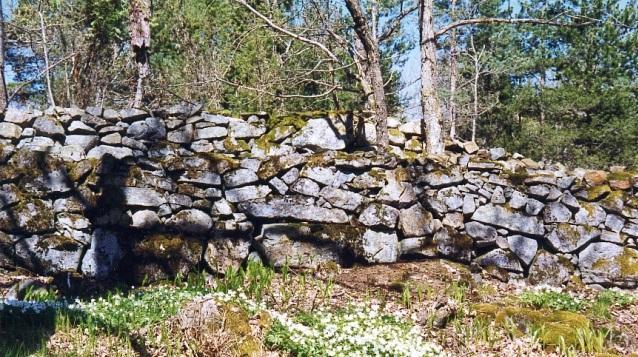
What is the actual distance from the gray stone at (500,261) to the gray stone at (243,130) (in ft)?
10.0

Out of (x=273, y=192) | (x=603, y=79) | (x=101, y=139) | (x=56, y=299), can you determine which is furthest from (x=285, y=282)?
(x=603, y=79)

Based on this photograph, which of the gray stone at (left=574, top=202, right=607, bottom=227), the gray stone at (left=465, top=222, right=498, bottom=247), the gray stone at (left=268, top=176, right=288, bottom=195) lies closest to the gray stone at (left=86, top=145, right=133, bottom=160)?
the gray stone at (left=268, top=176, right=288, bottom=195)

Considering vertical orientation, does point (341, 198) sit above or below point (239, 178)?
below

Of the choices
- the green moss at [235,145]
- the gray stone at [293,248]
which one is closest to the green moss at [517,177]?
the gray stone at [293,248]

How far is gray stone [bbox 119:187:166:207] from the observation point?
567 cm

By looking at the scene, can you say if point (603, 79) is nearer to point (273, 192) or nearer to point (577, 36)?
point (577, 36)

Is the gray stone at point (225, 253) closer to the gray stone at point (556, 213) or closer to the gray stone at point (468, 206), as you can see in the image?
the gray stone at point (468, 206)

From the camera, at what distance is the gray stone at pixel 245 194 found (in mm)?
6008

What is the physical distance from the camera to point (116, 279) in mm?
5391

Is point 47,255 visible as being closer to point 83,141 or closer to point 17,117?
point 83,141

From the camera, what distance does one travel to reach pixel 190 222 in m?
5.75

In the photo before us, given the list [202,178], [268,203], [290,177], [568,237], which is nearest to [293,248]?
[268,203]

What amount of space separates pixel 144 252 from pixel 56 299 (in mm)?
967

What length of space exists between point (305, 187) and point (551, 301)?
2.74 meters
